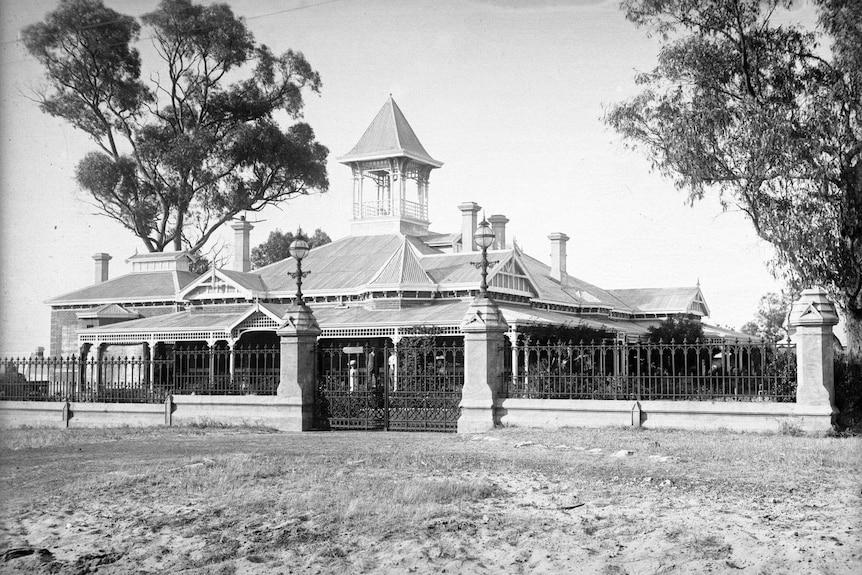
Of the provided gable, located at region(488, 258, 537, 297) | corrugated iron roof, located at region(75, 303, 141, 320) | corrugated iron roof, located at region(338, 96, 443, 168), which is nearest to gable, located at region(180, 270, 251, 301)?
corrugated iron roof, located at region(75, 303, 141, 320)

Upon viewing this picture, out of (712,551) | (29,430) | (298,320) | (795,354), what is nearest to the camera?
(712,551)

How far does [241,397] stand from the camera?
1870cm

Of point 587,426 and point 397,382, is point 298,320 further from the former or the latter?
point 587,426

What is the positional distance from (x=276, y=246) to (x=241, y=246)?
1778cm

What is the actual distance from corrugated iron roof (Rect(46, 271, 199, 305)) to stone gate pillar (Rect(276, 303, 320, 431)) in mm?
23228

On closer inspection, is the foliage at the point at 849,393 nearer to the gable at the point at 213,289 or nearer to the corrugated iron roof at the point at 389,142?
the gable at the point at 213,289

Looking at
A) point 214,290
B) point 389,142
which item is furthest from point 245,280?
point 389,142

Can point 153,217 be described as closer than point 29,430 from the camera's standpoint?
No

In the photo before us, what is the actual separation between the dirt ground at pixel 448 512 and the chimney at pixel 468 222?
26.7 metres

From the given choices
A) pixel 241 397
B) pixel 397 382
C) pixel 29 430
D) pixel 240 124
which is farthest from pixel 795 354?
pixel 240 124

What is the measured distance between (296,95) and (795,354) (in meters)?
35.8

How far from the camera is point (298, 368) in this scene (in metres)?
18.2

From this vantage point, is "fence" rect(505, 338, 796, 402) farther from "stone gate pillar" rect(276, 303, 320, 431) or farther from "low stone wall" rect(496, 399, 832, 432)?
"stone gate pillar" rect(276, 303, 320, 431)

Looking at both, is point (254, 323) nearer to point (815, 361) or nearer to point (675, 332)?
point (675, 332)
